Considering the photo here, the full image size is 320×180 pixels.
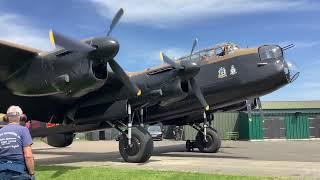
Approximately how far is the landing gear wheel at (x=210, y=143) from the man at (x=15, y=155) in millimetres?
16725

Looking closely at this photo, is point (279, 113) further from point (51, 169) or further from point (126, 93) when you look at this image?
point (51, 169)

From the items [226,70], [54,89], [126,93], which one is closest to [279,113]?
[226,70]

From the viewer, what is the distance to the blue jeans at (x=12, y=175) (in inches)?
268

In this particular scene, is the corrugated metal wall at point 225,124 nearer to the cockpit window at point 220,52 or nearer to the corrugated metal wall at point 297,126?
the corrugated metal wall at point 297,126

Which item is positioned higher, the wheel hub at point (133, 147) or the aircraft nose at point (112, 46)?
the aircraft nose at point (112, 46)

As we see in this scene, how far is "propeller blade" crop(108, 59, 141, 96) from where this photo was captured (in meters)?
16.0

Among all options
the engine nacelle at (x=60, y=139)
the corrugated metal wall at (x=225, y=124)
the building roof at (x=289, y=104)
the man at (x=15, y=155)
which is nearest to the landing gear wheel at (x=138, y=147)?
the engine nacelle at (x=60, y=139)

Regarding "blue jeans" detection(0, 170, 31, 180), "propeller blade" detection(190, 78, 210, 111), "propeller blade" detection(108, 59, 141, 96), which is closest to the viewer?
"blue jeans" detection(0, 170, 31, 180)

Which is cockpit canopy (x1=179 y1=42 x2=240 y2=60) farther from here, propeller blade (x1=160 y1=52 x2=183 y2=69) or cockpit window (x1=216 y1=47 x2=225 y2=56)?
propeller blade (x1=160 y1=52 x2=183 y2=69)

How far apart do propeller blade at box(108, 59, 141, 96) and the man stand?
888cm

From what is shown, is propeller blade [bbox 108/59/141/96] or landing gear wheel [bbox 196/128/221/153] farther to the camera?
landing gear wheel [bbox 196/128/221/153]

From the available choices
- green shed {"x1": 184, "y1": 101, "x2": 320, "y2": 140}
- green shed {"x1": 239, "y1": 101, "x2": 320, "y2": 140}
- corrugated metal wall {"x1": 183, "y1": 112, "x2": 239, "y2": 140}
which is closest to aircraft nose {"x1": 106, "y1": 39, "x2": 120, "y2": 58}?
green shed {"x1": 184, "y1": 101, "x2": 320, "y2": 140}

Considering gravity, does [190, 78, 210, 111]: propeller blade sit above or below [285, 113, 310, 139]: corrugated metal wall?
above

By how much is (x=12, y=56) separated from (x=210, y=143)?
39.0ft
